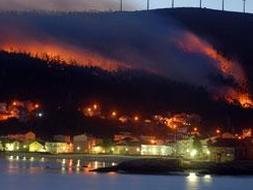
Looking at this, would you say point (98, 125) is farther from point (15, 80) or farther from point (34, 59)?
point (34, 59)

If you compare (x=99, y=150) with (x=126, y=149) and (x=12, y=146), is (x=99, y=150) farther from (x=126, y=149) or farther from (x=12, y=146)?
(x=12, y=146)

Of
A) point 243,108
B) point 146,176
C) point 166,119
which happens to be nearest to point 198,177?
point 146,176

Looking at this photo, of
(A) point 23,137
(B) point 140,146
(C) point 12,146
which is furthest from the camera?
(A) point 23,137

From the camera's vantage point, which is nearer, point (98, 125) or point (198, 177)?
point (198, 177)

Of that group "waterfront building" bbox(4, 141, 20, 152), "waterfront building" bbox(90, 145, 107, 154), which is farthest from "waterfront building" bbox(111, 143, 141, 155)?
"waterfront building" bbox(4, 141, 20, 152)

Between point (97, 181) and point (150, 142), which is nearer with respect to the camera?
point (97, 181)

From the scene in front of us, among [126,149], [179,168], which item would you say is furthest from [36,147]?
[179,168]

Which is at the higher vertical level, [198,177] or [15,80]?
[15,80]
